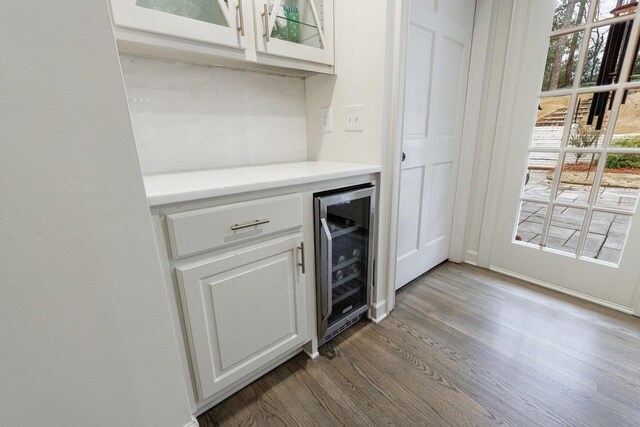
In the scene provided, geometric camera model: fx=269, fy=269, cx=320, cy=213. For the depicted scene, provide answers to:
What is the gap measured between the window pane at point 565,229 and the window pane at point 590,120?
16.1 inches

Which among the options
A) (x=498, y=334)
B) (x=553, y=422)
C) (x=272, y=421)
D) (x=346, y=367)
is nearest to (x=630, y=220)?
(x=498, y=334)

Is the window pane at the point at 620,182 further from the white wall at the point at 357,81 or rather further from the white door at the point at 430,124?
the white wall at the point at 357,81

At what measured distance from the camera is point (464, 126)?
1.96 meters

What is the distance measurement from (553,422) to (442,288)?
2.99 feet

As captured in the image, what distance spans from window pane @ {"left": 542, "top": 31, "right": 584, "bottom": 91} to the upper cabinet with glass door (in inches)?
54.1

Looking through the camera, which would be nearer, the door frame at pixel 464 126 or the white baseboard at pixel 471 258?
the door frame at pixel 464 126

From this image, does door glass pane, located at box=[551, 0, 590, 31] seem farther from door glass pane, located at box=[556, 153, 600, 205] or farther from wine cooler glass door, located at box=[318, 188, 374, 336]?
wine cooler glass door, located at box=[318, 188, 374, 336]

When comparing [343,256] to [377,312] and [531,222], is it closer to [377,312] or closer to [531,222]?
[377,312]

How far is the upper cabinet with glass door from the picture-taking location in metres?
1.11

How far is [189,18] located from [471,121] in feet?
6.01

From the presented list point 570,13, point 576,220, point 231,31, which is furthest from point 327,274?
point 570,13

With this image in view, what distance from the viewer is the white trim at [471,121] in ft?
5.82

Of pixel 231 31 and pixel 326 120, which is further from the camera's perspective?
pixel 326 120

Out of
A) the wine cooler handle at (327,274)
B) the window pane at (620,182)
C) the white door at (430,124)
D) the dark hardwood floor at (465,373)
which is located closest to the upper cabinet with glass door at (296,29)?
the white door at (430,124)
